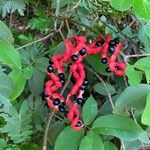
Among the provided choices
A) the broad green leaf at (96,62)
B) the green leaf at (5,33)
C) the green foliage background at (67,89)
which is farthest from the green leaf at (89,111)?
the green leaf at (5,33)

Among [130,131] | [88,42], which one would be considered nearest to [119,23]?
[88,42]

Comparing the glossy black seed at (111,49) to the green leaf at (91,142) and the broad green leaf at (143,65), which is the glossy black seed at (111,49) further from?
the green leaf at (91,142)

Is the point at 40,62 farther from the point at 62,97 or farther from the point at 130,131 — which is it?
the point at 130,131

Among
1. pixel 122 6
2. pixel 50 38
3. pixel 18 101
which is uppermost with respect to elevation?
pixel 122 6

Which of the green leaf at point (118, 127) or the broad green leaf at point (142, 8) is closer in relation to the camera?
the broad green leaf at point (142, 8)

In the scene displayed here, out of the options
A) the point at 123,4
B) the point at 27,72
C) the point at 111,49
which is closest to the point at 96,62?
the point at 111,49

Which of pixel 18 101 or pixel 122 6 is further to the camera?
pixel 18 101
